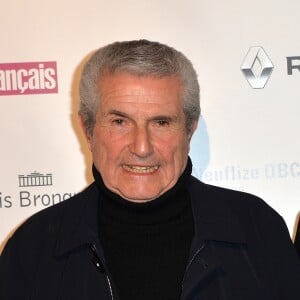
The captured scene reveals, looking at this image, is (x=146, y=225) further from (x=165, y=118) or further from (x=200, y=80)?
(x=200, y=80)

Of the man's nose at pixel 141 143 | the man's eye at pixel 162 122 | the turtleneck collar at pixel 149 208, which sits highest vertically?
the man's eye at pixel 162 122

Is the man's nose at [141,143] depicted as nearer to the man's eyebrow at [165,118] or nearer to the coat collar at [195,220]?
the man's eyebrow at [165,118]

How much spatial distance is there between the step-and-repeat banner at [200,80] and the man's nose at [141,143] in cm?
57

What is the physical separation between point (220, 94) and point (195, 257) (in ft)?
2.14

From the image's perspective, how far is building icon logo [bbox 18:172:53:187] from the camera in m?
1.85

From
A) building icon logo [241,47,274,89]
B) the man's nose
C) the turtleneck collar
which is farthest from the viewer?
building icon logo [241,47,274,89]

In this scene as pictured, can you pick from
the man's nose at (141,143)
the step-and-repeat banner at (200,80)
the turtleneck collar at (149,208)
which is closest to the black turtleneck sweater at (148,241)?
the turtleneck collar at (149,208)

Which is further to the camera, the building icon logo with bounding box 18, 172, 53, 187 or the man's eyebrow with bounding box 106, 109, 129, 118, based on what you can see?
the building icon logo with bounding box 18, 172, 53, 187

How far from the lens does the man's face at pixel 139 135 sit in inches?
51.1

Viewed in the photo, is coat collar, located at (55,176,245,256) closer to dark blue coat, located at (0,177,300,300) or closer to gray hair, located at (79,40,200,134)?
dark blue coat, located at (0,177,300,300)

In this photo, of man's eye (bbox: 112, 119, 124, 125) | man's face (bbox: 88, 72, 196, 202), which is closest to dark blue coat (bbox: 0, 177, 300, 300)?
man's face (bbox: 88, 72, 196, 202)

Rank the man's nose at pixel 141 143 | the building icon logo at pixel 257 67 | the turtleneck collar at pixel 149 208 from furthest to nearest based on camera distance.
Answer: the building icon logo at pixel 257 67
the turtleneck collar at pixel 149 208
the man's nose at pixel 141 143

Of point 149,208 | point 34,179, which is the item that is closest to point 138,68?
point 149,208

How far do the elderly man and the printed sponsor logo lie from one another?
1.53 feet
